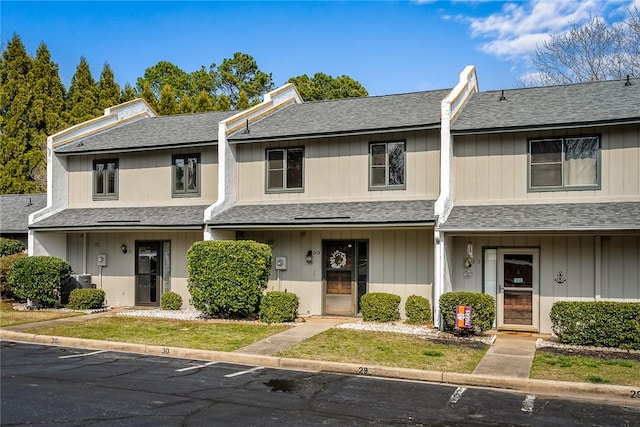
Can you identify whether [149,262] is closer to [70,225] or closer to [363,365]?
[70,225]

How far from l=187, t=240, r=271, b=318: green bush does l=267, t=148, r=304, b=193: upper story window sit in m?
2.60

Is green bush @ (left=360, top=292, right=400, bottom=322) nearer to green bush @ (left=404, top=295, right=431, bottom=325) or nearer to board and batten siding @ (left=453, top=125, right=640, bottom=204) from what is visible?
green bush @ (left=404, top=295, right=431, bottom=325)

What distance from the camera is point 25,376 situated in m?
10.6

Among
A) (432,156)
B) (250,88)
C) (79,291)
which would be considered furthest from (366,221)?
(250,88)

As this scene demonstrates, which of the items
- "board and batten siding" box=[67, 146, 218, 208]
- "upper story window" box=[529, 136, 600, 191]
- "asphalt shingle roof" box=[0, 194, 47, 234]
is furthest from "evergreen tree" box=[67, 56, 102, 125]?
"upper story window" box=[529, 136, 600, 191]

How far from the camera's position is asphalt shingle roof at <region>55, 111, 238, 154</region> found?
20497 millimetres

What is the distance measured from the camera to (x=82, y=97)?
4238cm

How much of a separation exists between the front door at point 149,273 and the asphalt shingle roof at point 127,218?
3.68 feet

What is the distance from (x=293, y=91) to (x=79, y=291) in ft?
36.0

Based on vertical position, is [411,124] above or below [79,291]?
above

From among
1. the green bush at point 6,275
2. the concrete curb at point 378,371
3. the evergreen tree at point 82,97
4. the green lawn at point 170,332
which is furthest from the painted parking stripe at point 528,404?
the evergreen tree at point 82,97

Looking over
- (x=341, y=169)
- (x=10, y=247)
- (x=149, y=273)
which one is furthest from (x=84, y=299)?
(x=341, y=169)

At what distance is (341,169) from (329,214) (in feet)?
5.59

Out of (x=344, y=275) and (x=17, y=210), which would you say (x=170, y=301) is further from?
(x=17, y=210)
